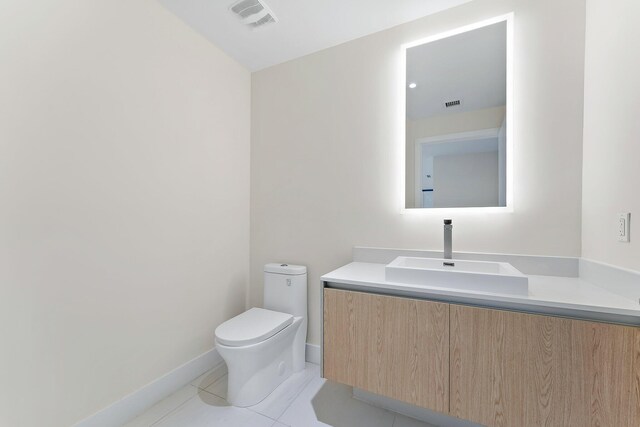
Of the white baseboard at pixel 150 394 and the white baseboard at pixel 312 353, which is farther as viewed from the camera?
the white baseboard at pixel 312 353

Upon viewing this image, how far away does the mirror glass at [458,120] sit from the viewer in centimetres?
152

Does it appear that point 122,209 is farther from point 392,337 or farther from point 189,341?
point 392,337

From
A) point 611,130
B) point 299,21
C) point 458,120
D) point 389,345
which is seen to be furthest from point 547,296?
point 299,21

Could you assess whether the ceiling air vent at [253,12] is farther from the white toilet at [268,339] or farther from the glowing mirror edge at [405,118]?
the white toilet at [268,339]

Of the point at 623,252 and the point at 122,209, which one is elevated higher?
the point at 122,209

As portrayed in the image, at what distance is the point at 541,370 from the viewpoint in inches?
37.5

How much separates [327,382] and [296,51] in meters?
2.38

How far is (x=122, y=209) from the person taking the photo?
1415 millimetres

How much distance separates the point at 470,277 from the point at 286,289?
120cm

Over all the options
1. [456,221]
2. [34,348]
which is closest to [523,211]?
[456,221]

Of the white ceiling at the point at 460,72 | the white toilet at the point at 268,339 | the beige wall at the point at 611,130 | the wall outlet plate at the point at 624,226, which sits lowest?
the white toilet at the point at 268,339

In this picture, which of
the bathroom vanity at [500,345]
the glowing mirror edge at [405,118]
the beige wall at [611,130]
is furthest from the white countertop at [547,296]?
the glowing mirror edge at [405,118]

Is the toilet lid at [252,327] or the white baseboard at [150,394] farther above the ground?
the toilet lid at [252,327]

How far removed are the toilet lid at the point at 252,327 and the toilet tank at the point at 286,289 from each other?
0.09 metres
